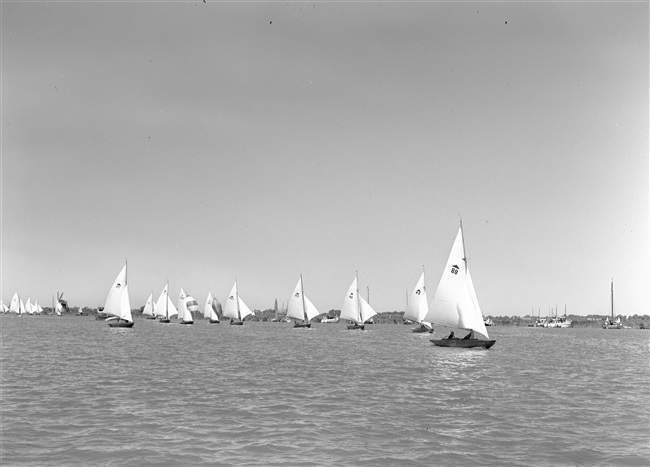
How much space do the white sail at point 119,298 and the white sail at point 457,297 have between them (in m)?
54.9

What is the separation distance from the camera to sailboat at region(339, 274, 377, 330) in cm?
9844

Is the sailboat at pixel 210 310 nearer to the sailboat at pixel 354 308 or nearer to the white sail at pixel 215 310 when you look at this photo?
the white sail at pixel 215 310

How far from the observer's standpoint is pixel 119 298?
90.3m

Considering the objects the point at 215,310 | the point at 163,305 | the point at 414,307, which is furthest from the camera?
the point at 215,310

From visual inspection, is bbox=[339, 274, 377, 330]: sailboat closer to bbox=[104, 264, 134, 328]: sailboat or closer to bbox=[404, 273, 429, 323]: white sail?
bbox=[404, 273, 429, 323]: white sail

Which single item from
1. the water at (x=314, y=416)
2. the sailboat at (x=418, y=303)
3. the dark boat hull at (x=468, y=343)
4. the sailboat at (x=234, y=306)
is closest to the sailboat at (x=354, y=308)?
the sailboat at (x=418, y=303)

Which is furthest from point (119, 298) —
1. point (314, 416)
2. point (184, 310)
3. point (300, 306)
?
point (314, 416)

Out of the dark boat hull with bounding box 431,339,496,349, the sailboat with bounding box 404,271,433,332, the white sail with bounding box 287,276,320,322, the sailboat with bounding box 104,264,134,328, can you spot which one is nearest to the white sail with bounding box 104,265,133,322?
the sailboat with bounding box 104,264,134,328

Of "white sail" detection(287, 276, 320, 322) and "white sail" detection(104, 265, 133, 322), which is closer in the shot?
"white sail" detection(104, 265, 133, 322)

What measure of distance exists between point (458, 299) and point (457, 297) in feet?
0.64

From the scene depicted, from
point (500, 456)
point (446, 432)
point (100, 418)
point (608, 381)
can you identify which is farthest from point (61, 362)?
point (608, 381)

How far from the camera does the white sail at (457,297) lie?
50.3 metres

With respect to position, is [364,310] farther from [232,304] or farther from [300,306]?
[232,304]

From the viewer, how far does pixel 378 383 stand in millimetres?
26906
